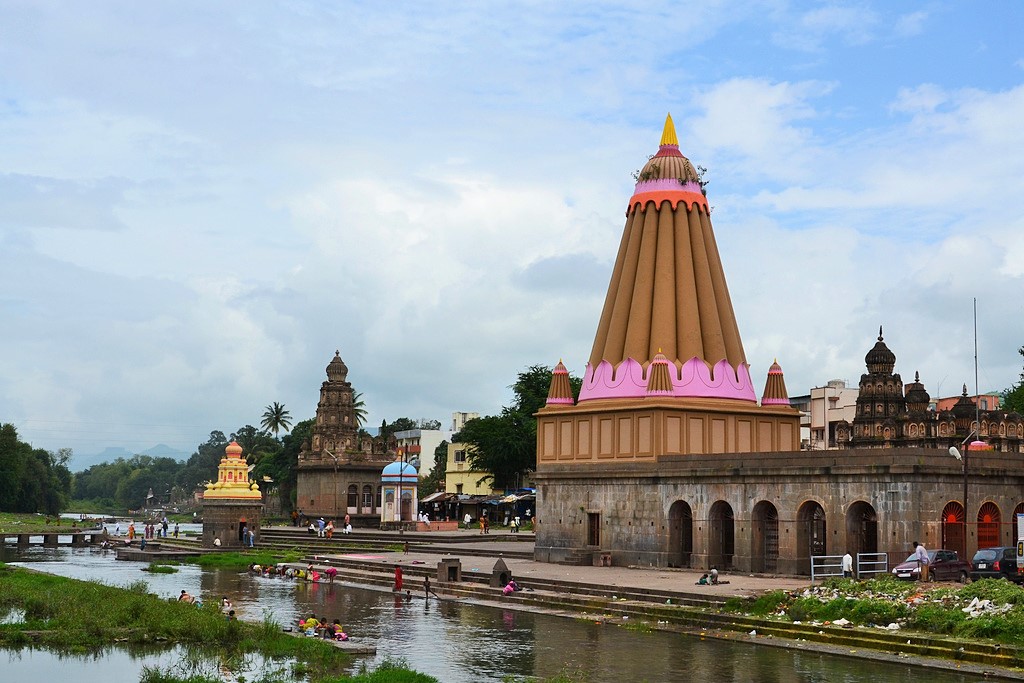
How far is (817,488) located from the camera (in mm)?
30750

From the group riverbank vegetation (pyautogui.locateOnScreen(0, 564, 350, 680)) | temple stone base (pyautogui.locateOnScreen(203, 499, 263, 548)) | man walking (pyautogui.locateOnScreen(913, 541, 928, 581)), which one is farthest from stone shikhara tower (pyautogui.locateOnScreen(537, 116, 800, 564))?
temple stone base (pyautogui.locateOnScreen(203, 499, 263, 548))

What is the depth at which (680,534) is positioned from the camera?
35.5 m

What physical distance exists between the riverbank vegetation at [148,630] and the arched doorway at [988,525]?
17.0 m

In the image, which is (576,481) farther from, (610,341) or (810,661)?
(810,661)

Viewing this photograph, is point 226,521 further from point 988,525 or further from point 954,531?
point 988,525

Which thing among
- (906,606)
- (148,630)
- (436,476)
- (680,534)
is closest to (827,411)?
(436,476)

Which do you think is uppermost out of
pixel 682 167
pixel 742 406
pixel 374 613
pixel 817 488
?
pixel 682 167

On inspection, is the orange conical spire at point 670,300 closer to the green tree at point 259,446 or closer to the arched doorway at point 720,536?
the arched doorway at point 720,536

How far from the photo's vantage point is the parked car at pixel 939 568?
26.5m

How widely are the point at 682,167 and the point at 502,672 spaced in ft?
83.1

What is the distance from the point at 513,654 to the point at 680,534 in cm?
1447

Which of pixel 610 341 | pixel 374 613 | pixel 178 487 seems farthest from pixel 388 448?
pixel 178 487

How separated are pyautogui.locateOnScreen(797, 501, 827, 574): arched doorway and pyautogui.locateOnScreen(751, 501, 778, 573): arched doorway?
1180mm

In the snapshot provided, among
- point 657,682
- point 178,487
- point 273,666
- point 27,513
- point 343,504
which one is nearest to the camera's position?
point 657,682
